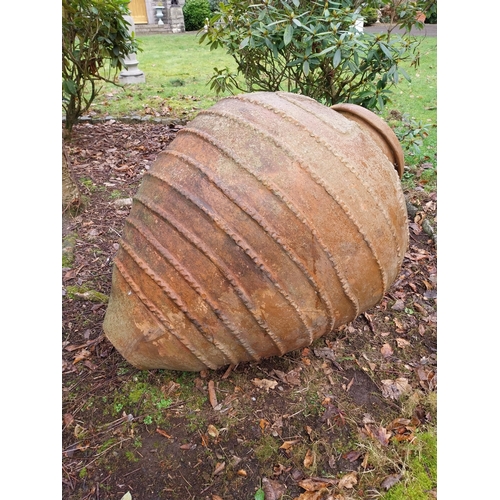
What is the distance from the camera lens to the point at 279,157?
6.24 feet

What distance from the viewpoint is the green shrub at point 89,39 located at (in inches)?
190

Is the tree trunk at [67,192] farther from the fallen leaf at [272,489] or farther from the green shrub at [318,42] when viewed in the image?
the fallen leaf at [272,489]

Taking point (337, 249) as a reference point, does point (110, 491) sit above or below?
below

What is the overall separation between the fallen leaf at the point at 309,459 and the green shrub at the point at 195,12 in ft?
61.2

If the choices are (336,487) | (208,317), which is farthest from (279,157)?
(336,487)

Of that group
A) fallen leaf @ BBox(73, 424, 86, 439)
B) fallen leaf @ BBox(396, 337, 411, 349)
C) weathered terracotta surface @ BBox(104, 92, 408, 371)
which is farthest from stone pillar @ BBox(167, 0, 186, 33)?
fallen leaf @ BBox(73, 424, 86, 439)

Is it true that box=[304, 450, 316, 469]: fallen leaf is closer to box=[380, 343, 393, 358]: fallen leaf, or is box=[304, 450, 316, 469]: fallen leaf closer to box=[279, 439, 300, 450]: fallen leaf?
box=[279, 439, 300, 450]: fallen leaf

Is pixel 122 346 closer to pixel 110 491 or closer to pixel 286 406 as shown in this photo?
pixel 110 491

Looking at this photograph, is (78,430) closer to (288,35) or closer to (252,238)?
(252,238)

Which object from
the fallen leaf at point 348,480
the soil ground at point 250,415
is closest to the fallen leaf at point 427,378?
the soil ground at point 250,415

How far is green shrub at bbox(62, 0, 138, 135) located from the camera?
15.8 feet

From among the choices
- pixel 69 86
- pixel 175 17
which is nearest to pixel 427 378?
pixel 69 86

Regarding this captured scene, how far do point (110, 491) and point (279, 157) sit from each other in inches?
68.7

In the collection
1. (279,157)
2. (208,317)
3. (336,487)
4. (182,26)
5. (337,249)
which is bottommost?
(336,487)
